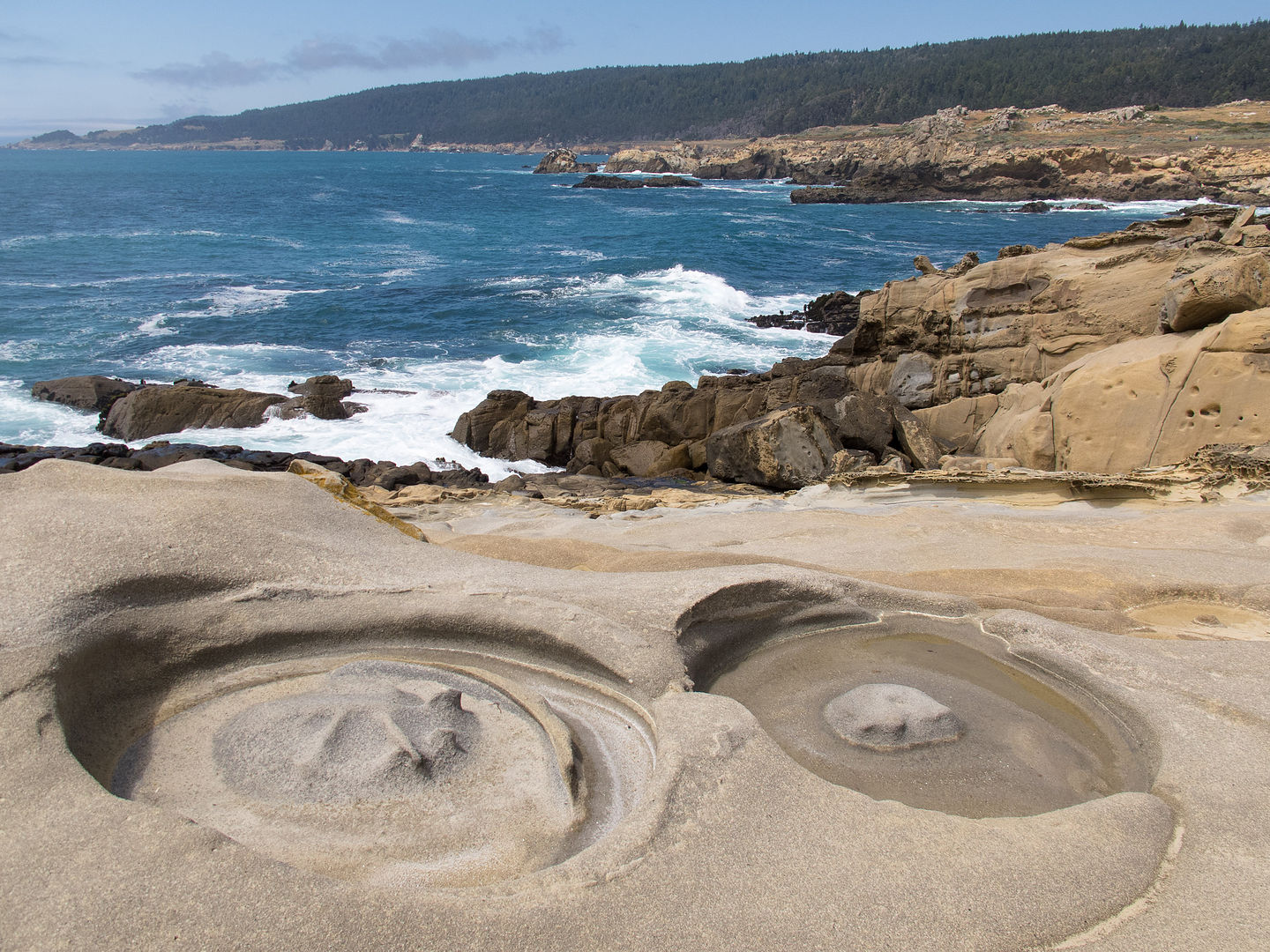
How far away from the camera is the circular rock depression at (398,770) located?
8.91ft

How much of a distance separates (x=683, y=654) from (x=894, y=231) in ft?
140

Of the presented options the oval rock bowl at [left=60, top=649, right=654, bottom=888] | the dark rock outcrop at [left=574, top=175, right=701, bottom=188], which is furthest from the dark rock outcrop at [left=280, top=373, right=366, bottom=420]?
the dark rock outcrop at [left=574, top=175, right=701, bottom=188]

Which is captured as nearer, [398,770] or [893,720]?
[398,770]

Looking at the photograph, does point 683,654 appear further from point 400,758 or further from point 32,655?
point 32,655

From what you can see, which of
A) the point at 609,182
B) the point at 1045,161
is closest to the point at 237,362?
the point at 1045,161

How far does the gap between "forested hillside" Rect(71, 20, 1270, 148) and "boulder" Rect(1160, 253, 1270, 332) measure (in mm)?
99473

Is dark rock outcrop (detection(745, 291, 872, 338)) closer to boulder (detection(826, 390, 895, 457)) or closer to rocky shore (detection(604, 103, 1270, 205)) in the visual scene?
boulder (detection(826, 390, 895, 457))

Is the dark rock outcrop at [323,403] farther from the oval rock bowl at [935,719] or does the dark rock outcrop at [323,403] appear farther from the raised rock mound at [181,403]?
the oval rock bowl at [935,719]

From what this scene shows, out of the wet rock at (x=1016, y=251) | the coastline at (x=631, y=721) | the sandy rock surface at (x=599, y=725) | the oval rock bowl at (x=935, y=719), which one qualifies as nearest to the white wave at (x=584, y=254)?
the wet rock at (x=1016, y=251)

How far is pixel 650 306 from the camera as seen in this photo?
931 inches

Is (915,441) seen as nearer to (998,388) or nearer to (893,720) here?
(998,388)

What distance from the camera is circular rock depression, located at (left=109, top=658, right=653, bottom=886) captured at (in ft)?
8.91

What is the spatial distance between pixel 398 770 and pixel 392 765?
1.1 inches

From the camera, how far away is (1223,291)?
25.8 feet
